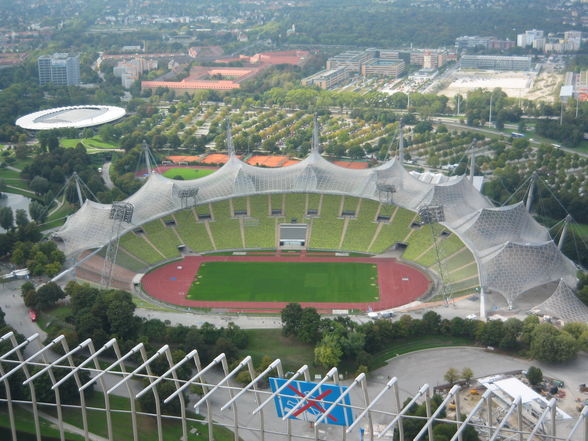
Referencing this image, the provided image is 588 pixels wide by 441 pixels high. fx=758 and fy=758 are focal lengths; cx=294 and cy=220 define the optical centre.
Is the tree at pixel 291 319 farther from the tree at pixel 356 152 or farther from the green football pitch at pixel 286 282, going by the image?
the tree at pixel 356 152

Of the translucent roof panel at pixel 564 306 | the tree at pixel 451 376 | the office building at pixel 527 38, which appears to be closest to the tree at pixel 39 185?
the tree at pixel 451 376

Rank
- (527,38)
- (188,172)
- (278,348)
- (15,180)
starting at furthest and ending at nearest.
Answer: (527,38) < (188,172) < (15,180) < (278,348)

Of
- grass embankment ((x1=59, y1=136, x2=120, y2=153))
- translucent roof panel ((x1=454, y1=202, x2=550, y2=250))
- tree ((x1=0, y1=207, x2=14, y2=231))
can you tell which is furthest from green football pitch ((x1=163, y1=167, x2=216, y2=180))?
translucent roof panel ((x1=454, y1=202, x2=550, y2=250))

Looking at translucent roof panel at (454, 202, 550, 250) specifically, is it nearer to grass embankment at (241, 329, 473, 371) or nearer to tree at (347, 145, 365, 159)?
grass embankment at (241, 329, 473, 371)

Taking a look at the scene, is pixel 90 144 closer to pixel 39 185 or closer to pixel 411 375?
pixel 39 185

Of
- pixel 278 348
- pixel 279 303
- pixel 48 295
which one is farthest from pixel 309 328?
pixel 48 295

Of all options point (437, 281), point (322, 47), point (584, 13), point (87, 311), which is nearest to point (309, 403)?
point (87, 311)
